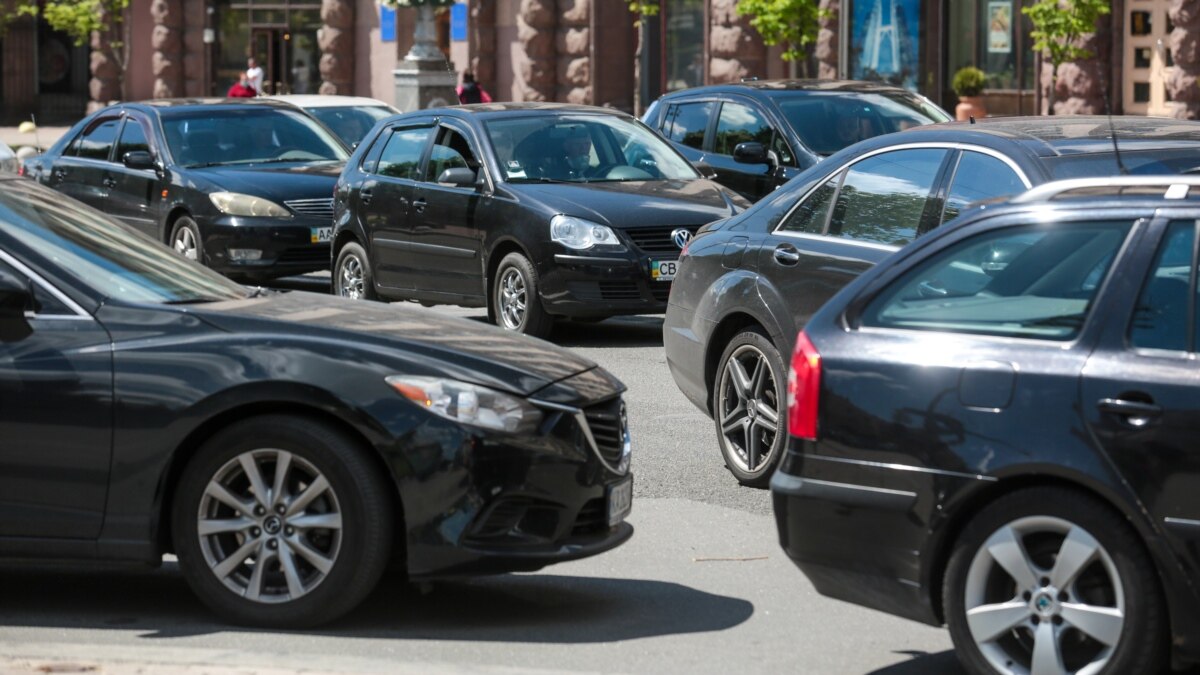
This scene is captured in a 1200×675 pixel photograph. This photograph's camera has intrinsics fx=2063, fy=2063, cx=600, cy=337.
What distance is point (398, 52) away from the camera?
138 ft

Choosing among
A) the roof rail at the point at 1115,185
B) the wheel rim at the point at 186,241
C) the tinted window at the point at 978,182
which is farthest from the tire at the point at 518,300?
the roof rail at the point at 1115,185

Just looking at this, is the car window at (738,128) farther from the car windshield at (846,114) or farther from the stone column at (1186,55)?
the stone column at (1186,55)

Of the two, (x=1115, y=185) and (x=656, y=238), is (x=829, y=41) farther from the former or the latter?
(x=1115, y=185)

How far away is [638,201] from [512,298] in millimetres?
1087

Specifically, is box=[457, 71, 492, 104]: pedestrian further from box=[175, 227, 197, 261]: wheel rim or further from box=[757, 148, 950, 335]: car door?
box=[757, 148, 950, 335]: car door

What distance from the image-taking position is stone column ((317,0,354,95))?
4288 cm

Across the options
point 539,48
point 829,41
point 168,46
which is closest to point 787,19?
point 829,41

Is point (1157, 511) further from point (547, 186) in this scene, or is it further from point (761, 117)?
point (761, 117)

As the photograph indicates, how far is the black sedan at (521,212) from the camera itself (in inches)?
524

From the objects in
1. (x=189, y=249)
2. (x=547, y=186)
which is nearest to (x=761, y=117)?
(x=547, y=186)

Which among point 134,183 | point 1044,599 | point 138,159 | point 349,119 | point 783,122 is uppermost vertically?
point 349,119

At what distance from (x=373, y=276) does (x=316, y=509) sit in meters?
9.30

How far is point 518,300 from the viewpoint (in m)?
13.8

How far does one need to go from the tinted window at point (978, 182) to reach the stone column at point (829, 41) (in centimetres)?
2205
